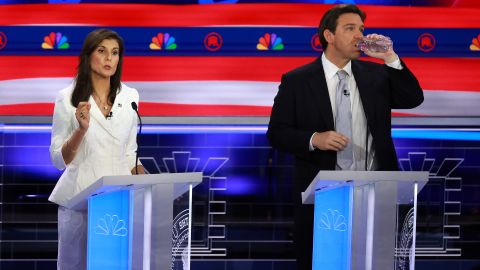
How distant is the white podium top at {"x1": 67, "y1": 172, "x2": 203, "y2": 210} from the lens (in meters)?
2.93

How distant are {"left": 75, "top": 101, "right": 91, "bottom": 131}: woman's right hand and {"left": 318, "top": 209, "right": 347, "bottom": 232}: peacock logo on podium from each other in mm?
923

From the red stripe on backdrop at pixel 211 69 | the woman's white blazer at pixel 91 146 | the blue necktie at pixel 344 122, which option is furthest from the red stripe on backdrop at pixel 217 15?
the woman's white blazer at pixel 91 146

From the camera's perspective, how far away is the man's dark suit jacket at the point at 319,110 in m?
3.98

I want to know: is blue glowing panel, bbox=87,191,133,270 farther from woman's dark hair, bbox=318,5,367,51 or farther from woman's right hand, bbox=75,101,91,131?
woman's dark hair, bbox=318,5,367,51

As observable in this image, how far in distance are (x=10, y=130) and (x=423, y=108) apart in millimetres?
2380

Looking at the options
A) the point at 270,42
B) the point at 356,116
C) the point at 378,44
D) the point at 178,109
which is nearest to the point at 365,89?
the point at 356,116

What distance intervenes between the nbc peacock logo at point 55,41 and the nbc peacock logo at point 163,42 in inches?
19.6

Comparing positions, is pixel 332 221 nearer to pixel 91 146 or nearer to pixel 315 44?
pixel 91 146

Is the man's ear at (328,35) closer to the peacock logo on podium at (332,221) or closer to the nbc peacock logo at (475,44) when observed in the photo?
the peacock logo on podium at (332,221)

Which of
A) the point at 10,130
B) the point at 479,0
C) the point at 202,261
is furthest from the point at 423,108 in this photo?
the point at 10,130

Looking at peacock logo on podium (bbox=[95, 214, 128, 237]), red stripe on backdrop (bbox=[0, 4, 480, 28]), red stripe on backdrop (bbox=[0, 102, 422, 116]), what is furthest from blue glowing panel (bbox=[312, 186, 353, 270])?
red stripe on backdrop (bbox=[0, 4, 480, 28])

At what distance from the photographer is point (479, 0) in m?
5.46

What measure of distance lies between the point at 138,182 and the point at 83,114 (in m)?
0.55

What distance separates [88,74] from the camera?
3.73 metres
